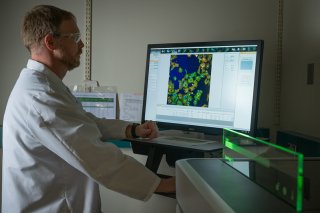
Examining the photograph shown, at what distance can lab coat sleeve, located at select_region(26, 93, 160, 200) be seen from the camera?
0.96m

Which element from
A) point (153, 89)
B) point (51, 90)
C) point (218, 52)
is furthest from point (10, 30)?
point (218, 52)

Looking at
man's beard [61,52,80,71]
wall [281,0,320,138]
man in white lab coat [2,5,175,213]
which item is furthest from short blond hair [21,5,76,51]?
wall [281,0,320,138]

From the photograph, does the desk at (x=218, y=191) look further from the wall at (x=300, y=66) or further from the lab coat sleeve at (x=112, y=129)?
the wall at (x=300, y=66)

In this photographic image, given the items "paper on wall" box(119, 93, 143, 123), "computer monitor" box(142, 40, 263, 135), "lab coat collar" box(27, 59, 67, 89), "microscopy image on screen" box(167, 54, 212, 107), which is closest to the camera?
"lab coat collar" box(27, 59, 67, 89)

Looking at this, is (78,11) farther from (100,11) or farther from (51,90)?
(51,90)

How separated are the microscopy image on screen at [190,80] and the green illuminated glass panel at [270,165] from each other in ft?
2.00

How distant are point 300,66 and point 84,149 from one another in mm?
1053

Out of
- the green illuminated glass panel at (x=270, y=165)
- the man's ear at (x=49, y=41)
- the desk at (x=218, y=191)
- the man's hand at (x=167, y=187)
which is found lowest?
the man's hand at (x=167, y=187)

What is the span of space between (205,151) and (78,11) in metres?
1.22

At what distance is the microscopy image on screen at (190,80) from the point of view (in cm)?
141

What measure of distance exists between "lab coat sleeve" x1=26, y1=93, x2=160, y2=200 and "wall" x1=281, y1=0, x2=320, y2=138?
0.84 meters

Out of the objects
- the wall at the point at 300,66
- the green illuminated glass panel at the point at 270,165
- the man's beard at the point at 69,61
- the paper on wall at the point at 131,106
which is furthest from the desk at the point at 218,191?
the paper on wall at the point at 131,106

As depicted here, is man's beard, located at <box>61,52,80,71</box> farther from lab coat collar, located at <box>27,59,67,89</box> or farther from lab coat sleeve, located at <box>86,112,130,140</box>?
lab coat sleeve, located at <box>86,112,130,140</box>

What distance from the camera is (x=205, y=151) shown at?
1.16m
